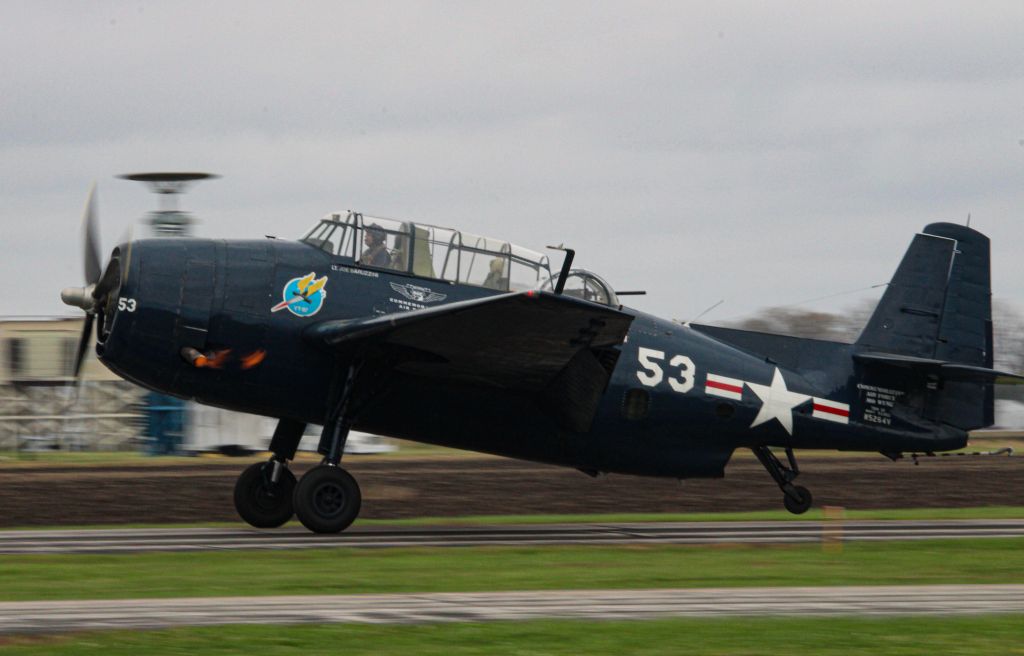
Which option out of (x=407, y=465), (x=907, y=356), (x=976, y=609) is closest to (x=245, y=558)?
(x=976, y=609)

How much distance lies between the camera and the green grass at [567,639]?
8.91 m

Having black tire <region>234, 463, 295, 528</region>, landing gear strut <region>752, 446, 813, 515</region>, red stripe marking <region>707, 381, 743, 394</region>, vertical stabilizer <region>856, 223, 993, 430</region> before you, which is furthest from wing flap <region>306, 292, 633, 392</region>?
vertical stabilizer <region>856, 223, 993, 430</region>

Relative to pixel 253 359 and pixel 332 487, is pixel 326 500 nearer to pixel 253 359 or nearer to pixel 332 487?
pixel 332 487

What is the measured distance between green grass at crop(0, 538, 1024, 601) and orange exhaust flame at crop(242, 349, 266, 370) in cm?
267

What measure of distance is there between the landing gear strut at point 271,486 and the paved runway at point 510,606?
6.95 meters

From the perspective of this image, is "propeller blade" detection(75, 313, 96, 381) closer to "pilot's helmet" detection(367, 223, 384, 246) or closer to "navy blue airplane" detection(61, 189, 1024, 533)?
"navy blue airplane" detection(61, 189, 1024, 533)

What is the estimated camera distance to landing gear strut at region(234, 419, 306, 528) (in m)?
18.3

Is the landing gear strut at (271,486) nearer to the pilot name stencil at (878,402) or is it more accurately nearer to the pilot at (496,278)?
the pilot at (496,278)

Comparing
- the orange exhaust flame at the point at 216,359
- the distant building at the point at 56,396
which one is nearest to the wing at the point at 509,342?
the orange exhaust flame at the point at 216,359

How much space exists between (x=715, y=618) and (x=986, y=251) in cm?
1255

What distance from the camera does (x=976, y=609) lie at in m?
11.3

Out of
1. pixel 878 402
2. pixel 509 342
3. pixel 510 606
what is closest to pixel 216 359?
pixel 509 342

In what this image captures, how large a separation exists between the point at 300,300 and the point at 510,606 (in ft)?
22.7

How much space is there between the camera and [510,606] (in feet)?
36.4
